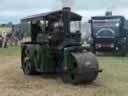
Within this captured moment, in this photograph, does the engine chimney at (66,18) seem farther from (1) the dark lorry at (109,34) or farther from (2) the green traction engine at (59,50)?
(1) the dark lorry at (109,34)

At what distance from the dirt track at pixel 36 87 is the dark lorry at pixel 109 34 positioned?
32.4 feet

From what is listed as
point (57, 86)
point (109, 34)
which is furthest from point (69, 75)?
point (109, 34)

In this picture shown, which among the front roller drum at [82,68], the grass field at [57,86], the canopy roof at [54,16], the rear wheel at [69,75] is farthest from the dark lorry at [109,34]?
the front roller drum at [82,68]

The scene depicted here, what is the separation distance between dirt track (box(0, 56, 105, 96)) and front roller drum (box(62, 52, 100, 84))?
0.23 metres

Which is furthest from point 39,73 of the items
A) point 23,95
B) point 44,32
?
point 23,95

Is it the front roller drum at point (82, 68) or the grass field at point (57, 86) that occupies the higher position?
the front roller drum at point (82, 68)

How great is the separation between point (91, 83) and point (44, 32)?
286 centimetres

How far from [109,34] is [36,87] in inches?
496

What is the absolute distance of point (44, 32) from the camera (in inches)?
537

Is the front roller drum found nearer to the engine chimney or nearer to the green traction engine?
the green traction engine

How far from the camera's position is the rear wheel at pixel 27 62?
13.7 metres

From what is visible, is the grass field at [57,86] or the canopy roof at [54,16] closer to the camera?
the grass field at [57,86]

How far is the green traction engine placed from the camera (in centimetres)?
1132

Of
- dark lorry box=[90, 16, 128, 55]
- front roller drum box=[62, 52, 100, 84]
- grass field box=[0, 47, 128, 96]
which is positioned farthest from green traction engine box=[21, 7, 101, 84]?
dark lorry box=[90, 16, 128, 55]
